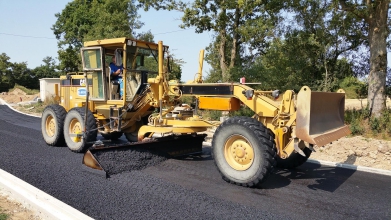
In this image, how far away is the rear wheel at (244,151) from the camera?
542 centimetres

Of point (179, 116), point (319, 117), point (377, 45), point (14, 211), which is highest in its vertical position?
point (377, 45)

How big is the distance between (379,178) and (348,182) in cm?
77

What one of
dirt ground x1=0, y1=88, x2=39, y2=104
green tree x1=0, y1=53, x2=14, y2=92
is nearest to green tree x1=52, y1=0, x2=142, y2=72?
dirt ground x1=0, y1=88, x2=39, y2=104

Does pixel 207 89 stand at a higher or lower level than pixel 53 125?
higher

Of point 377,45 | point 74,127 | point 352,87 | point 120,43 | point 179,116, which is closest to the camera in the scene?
point 179,116

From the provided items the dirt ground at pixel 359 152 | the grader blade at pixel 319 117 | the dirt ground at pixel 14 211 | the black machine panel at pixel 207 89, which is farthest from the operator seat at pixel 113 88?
the dirt ground at pixel 359 152

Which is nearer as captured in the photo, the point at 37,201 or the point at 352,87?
the point at 37,201

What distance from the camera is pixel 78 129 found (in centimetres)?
865

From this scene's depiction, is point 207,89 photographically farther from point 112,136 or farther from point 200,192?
point 112,136

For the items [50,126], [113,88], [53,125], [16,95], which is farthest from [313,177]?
[16,95]

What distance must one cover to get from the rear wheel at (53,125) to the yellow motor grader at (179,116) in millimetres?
25

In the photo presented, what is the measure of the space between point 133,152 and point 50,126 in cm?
383

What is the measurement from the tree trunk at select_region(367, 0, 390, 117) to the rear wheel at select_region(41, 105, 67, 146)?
866 cm

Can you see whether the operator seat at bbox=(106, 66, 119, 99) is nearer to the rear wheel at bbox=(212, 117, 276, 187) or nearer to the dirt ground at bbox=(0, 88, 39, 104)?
the rear wheel at bbox=(212, 117, 276, 187)
